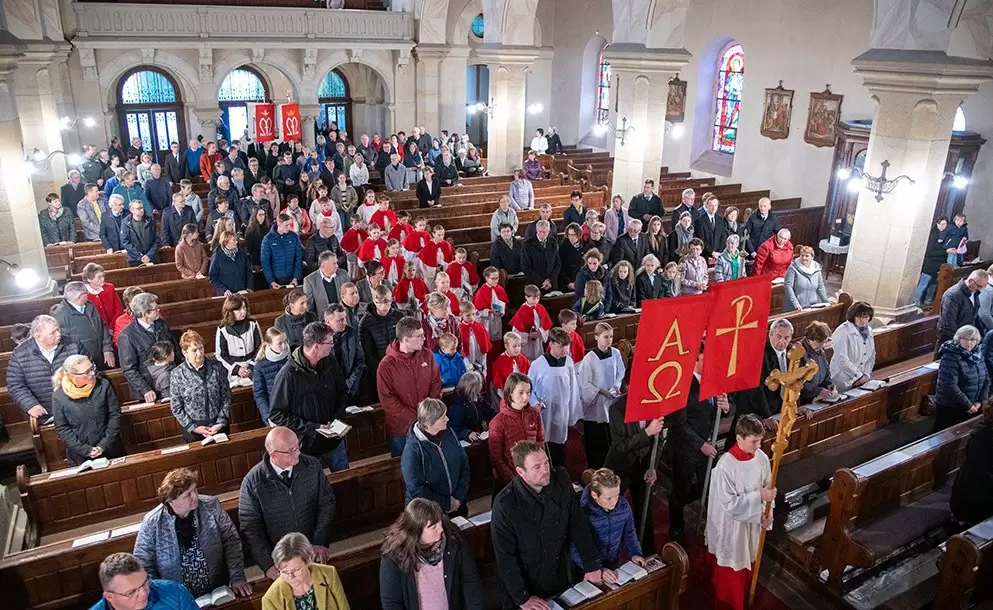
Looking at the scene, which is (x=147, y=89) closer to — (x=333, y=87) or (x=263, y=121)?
(x=333, y=87)

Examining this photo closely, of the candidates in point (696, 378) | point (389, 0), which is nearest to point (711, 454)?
point (696, 378)

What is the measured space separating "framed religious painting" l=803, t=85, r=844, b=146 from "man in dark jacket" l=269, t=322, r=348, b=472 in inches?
540

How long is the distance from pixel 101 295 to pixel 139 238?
8.35 feet

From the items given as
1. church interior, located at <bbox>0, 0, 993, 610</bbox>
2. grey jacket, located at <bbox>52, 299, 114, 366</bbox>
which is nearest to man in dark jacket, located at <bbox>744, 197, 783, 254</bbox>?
church interior, located at <bbox>0, 0, 993, 610</bbox>

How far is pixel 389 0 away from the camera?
67.6 feet

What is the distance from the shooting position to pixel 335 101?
72.0 ft

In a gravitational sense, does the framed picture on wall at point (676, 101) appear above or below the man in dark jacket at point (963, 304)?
above

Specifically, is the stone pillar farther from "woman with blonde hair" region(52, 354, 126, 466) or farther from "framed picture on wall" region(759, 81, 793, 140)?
"woman with blonde hair" region(52, 354, 126, 466)

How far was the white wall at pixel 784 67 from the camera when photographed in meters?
15.4

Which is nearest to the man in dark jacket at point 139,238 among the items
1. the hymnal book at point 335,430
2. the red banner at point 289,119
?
the red banner at point 289,119

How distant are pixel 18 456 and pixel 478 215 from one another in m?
8.13

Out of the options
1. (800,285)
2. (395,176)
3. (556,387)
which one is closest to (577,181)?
(395,176)

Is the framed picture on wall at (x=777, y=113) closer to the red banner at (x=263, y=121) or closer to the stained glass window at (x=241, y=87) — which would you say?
the red banner at (x=263, y=121)

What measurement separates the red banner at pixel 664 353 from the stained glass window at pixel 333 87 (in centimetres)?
1907
